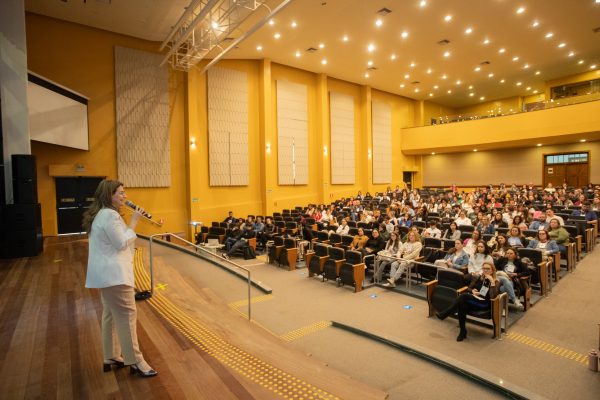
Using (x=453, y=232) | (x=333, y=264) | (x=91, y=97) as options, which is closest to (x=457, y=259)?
(x=453, y=232)

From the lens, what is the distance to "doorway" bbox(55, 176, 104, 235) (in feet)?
34.1

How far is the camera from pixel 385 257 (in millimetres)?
6832

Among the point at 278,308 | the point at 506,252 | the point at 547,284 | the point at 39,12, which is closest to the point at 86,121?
the point at 39,12

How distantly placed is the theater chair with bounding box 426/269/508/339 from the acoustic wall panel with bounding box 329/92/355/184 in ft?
41.4

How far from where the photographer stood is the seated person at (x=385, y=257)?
6930 mm

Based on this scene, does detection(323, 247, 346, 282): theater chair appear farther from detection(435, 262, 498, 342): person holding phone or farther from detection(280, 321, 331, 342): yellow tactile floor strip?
detection(435, 262, 498, 342): person holding phone

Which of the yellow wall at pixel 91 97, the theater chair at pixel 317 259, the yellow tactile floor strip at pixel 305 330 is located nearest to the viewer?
the yellow tactile floor strip at pixel 305 330

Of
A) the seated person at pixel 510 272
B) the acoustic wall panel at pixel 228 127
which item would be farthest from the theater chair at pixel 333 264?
the acoustic wall panel at pixel 228 127

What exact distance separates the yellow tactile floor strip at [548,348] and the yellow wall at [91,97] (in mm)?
10971

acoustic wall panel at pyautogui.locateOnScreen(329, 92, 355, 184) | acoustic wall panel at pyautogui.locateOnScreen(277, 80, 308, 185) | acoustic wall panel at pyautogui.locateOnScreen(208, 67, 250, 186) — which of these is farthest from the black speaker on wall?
acoustic wall panel at pyautogui.locateOnScreen(329, 92, 355, 184)

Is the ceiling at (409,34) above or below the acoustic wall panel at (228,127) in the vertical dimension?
above

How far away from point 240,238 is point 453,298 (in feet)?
21.4

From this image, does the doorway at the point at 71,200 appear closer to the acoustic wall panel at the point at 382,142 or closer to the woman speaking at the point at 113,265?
the woman speaking at the point at 113,265

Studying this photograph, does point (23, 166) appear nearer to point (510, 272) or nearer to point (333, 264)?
point (333, 264)
